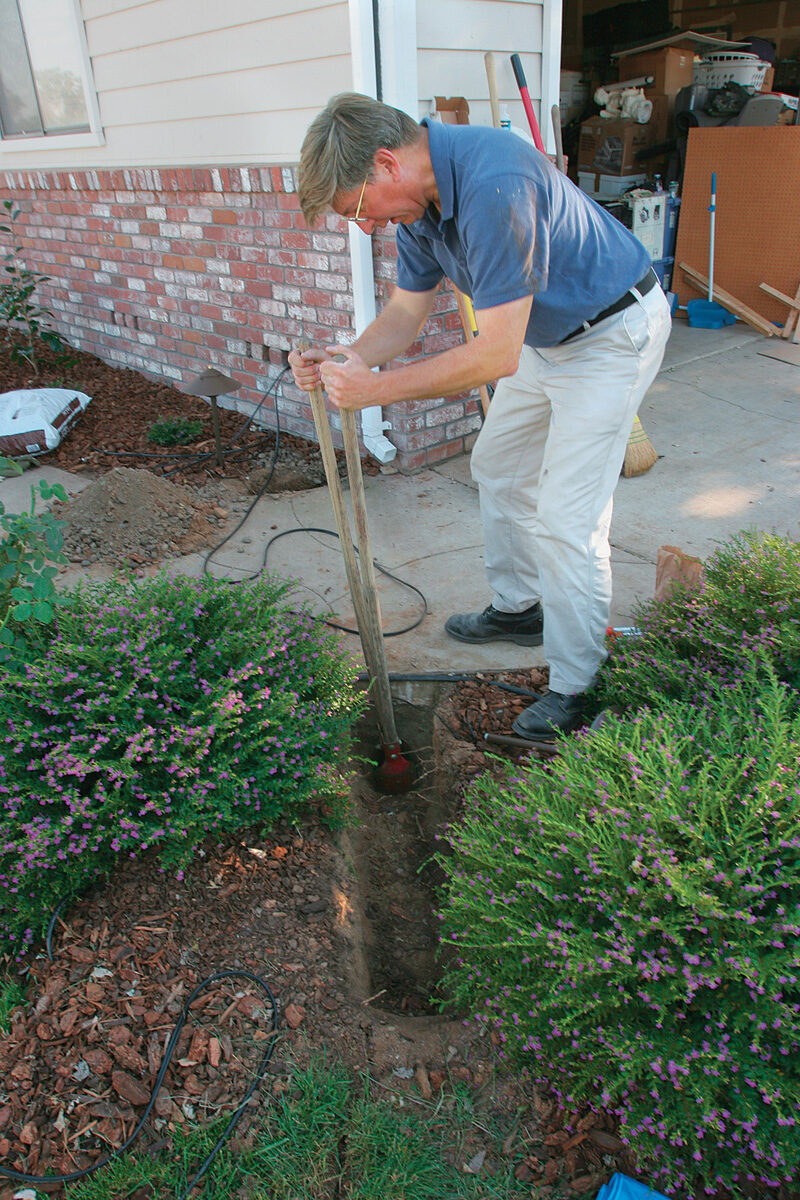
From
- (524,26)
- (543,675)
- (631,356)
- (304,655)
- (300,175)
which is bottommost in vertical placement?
(543,675)

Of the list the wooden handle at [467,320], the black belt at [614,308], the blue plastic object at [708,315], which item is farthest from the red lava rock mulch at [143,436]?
the blue plastic object at [708,315]

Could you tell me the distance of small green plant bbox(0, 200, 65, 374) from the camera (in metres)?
6.58

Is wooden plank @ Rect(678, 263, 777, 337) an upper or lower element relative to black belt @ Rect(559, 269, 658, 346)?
lower

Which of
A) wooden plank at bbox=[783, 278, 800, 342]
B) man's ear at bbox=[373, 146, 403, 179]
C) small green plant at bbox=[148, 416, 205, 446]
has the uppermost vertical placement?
man's ear at bbox=[373, 146, 403, 179]

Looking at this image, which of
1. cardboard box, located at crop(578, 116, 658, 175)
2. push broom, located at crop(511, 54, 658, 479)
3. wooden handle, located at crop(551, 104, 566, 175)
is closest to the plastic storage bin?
cardboard box, located at crop(578, 116, 658, 175)

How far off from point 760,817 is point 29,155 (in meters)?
7.67

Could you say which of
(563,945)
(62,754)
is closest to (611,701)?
A: (563,945)

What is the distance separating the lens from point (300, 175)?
1.98m

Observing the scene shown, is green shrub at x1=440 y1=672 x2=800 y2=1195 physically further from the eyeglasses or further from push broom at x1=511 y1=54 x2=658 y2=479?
push broom at x1=511 y1=54 x2=658 y2=479

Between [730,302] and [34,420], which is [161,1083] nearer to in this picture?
[34,420]

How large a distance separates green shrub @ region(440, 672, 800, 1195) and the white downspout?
3086 millimetres

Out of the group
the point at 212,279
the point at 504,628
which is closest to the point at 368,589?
the point at 504,628

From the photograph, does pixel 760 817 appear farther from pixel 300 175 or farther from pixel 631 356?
pixel 300 175

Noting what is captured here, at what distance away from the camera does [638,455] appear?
440 centimetres
